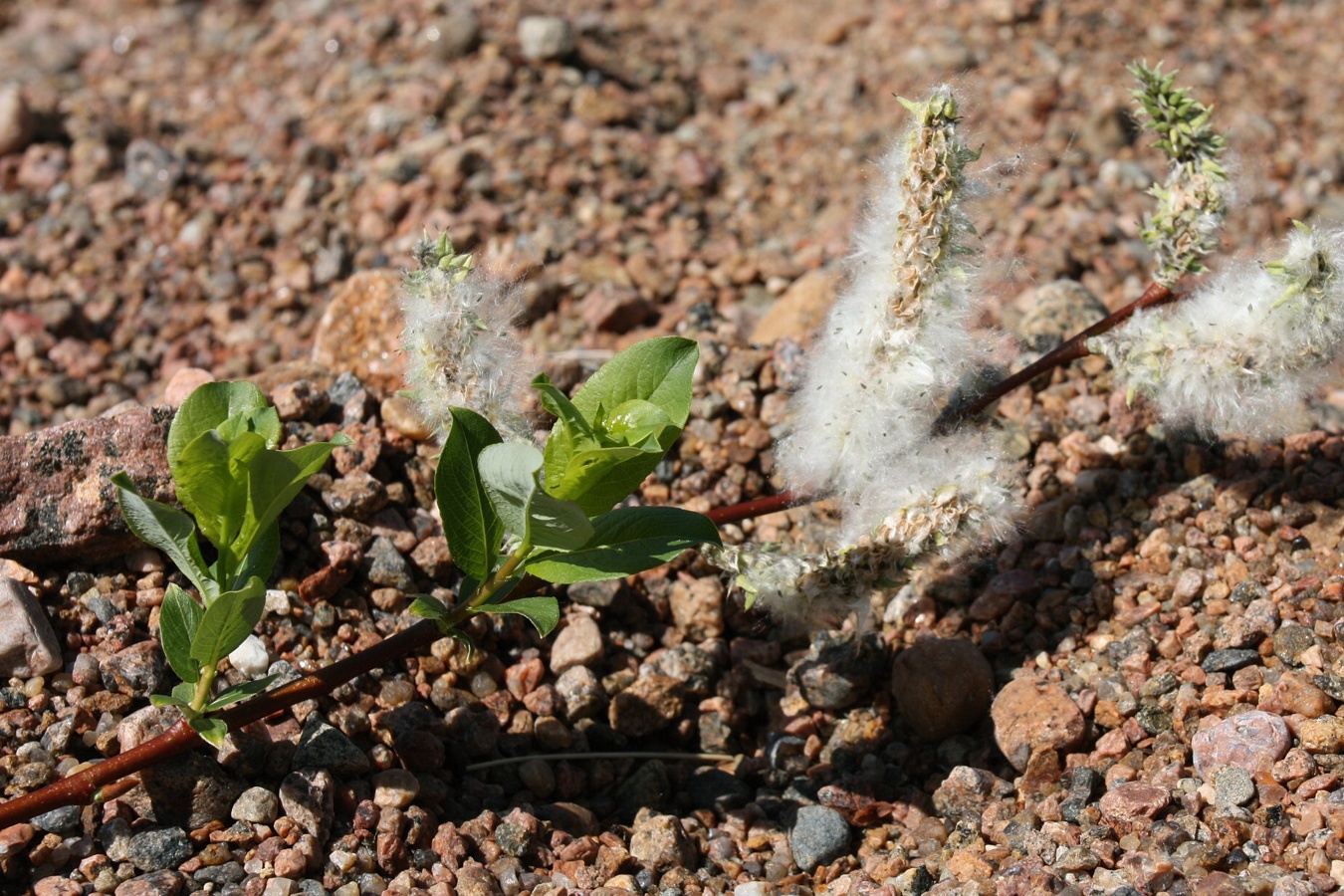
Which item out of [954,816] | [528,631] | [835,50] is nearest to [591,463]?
[528,631]

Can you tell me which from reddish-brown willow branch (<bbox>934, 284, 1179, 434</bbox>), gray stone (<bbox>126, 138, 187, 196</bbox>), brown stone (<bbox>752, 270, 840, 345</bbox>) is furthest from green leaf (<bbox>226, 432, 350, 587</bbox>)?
gray stone (<bbox>126, 138, 187, 196</bbox>)

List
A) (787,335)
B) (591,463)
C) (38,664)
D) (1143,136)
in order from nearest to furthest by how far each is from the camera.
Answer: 1. (591,463)
2. (38,664)
3. (787,335)
4. (1143,136)

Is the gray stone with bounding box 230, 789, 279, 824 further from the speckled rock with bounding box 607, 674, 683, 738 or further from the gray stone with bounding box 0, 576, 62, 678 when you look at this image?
the speckled rock with bounding box 607, 674, 683, 738

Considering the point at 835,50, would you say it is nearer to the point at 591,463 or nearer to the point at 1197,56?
the point at 1197,56

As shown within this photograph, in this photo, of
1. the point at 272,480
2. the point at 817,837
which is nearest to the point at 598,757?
the point at 817,837

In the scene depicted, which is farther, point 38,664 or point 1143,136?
point 1143,136

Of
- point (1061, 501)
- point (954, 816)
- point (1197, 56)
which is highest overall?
point (1197, 56)

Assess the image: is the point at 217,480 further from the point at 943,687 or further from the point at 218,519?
the point at 943,687

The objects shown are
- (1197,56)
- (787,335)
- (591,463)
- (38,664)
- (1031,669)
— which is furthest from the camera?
(1197,56)
